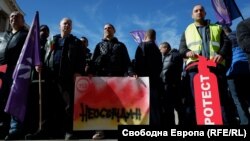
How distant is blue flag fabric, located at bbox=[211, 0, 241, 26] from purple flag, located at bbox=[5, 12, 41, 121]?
13.4 ft

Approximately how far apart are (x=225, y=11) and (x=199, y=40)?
147 inches

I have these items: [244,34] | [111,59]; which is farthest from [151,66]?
[244,34]

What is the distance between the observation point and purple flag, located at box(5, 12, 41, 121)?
5.43m

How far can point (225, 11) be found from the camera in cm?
837

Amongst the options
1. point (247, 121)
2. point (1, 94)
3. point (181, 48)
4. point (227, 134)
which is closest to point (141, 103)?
point (181, 48)

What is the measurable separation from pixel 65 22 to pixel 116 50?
2.89 ft

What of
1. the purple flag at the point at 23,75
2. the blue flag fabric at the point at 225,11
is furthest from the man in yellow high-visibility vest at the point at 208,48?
the blue flag fabric at the point at 225,11

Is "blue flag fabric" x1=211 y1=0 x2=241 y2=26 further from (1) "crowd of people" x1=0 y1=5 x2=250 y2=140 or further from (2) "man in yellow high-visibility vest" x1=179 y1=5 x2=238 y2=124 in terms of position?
(2) "man in yellow high-visibility vest" x1=179 y1=5 x2=238 y2=124

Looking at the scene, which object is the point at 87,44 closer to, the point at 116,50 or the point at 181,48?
the point at 116,50

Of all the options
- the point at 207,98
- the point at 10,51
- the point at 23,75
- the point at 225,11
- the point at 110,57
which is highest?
the point at 225,11

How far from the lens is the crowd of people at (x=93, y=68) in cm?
500

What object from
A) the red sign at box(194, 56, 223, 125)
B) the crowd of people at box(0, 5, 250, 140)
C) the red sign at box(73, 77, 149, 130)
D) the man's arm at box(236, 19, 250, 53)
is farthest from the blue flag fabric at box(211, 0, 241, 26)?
the man's arm at box(236, 19, 250, 53)

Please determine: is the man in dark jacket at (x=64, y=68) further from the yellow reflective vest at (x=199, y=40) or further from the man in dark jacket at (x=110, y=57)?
the yellow reflective vest at (x=199, y=40)

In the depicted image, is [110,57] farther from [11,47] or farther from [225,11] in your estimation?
[225,11]
